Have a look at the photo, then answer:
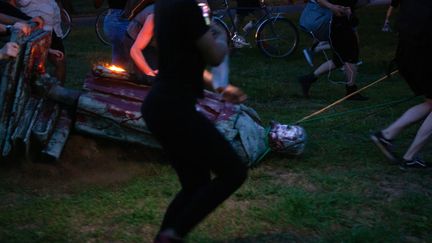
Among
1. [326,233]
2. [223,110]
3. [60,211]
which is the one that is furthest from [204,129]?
[223,110]

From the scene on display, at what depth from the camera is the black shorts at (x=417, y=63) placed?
5168mm

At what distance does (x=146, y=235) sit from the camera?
4.07 metres

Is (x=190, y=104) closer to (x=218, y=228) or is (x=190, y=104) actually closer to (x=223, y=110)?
(x=218, y=228)

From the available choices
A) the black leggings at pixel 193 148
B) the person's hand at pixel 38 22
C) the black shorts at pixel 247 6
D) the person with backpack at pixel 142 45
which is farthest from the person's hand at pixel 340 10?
the black leggings at pixel 193 148

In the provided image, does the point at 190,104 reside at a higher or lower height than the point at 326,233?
higher

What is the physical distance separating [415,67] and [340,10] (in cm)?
260

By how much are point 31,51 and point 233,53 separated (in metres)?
6.92

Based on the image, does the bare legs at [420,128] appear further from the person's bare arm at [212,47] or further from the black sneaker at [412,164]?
the person's bare arm at [212,47]

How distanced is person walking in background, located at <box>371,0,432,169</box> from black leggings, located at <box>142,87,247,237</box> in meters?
2.56

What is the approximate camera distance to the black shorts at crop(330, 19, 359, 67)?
7.74 metres

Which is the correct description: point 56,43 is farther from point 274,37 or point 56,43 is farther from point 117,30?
point 274,37

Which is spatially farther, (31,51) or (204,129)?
(31,51)

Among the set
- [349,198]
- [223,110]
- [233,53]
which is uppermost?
[223,110]

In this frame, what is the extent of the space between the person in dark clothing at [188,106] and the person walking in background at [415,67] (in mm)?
2468
